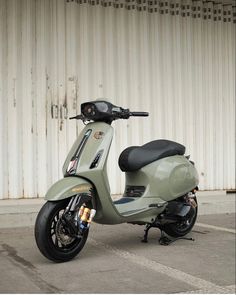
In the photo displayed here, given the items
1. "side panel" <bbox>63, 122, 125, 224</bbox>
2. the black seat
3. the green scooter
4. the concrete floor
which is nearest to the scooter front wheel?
the green scooter

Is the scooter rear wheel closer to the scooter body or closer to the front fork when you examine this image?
the scooter body

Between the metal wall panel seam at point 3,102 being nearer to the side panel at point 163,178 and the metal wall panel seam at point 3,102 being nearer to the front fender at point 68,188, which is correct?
the side panel at point 163,178

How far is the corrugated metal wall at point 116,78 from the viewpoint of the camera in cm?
677

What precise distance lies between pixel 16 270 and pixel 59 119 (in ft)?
10.2

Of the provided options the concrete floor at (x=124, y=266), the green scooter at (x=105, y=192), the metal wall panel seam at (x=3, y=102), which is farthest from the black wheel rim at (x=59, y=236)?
the metal wall panel seam at (x=3, y=102)

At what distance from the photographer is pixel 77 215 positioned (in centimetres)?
447

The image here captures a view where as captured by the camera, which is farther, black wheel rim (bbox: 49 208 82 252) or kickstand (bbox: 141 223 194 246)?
kickstand (bbox: 141 223 194 246)

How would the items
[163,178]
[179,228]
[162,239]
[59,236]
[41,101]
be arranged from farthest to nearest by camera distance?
1. [41,101]
2. [179,228]
3. [162,239]
4. [163,178]
5. [59,236]

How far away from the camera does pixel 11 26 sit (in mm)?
6719

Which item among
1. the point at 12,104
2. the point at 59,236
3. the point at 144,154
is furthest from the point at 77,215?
the point at 12,104

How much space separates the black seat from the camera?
528 centimetres

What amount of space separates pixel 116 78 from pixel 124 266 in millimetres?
3620

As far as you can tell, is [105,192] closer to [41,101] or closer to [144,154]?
[144,154]

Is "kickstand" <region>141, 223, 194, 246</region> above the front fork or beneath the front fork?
beneath
